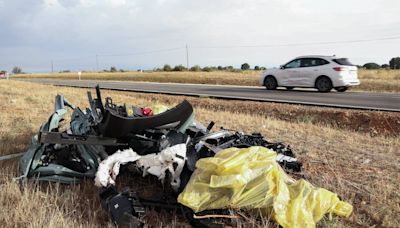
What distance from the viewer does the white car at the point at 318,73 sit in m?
18.2

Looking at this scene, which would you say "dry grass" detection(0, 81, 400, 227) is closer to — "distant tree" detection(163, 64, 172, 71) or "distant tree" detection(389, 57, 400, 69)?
"distant tree" detection(389, 57, 400, 69)

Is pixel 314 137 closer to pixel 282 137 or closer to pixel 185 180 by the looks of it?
pixel 282 137

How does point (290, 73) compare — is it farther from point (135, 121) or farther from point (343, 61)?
point (135, 121)

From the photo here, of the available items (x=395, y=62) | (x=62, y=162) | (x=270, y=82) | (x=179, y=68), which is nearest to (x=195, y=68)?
(x=179, y=68)

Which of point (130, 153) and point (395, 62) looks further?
point (395, 62)

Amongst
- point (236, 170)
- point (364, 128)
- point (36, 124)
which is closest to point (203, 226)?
point (236, 170)

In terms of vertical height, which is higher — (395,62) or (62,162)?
(395,62)

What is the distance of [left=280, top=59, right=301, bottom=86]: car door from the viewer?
63.7 feet

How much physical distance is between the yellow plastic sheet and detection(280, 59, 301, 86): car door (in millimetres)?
16327

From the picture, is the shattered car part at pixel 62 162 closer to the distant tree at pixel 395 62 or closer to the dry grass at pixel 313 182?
the dry grass at pixel 313 182

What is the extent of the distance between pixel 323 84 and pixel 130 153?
15946 mm

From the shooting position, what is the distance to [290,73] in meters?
19.6

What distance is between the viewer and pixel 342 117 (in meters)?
11.5

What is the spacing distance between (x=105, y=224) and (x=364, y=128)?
8.72 metres
